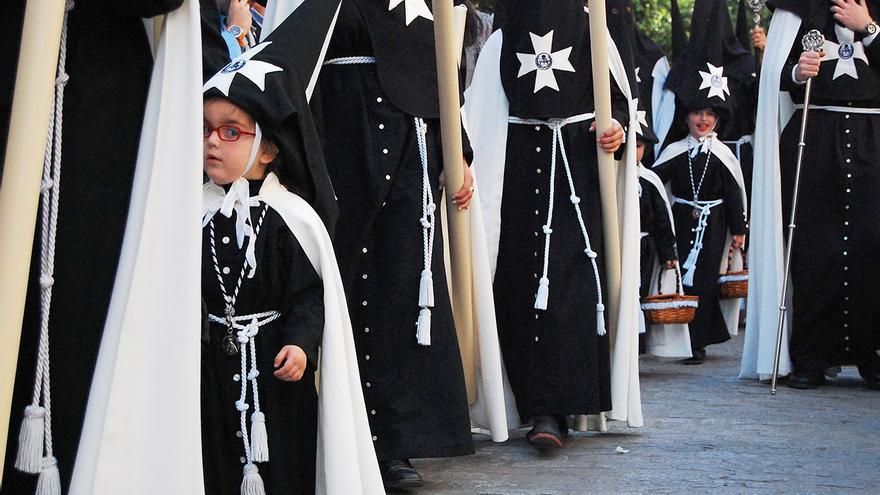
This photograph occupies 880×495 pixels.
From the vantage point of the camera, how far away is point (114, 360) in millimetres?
3588

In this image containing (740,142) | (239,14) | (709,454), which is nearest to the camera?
(239,14)

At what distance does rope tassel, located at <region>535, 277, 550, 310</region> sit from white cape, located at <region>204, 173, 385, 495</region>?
8.09 ft

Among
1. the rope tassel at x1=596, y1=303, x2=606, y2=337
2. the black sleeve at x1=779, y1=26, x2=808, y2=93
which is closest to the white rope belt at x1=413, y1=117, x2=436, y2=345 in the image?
the rope tassel at x1=596, y1=303, x2=606, y2=337

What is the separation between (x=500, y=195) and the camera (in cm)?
706

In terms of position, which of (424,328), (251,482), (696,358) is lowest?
(251,482)

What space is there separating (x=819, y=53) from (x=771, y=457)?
2.95 m

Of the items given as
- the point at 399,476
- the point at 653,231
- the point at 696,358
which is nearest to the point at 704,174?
the point at 653,231

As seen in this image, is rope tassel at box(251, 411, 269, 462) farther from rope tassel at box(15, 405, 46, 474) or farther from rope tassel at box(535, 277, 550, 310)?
rope tassel at box(535, 277, 550, 310)

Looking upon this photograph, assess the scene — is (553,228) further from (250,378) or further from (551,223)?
(250,378)

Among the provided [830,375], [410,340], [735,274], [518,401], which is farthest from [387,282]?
[735,274]

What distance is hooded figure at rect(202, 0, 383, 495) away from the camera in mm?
Answer: 4258

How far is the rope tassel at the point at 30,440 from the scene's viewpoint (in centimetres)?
346

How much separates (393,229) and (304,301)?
4.93 ft

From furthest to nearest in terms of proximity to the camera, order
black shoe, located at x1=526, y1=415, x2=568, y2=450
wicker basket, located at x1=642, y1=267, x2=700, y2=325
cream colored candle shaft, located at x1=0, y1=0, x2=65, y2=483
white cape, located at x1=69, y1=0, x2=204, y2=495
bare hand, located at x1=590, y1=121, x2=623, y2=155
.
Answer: wicker basket, located at x1=642, y1=267, x2=700, y2=325 → bare hand, located at x1=590, y1=121, x2=623, y2=155 → black shoe, located at x1=526, y1=415, x2=568, y2=450 → white cape, located at x1=69, y1=0, x2=204, y2=495 → cream colored candle shaft, located at x1=0, y1=0, x2=65, y2=483
